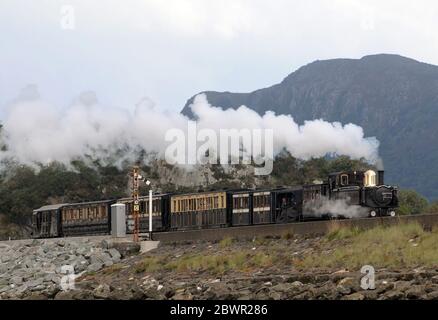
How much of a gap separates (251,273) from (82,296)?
6314 mm

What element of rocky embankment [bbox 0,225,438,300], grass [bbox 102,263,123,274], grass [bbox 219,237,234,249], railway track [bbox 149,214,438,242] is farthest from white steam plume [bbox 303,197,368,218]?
grass [bbox 102,263,123,274]

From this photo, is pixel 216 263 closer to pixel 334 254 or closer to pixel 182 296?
pixel 334 254

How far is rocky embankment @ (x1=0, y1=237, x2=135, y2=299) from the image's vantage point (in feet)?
129

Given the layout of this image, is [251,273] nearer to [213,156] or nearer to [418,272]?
[418,272]

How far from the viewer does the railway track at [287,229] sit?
32591 millimetres

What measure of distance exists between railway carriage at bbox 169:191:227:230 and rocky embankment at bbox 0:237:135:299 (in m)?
4.98

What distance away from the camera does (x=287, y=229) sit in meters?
38.6

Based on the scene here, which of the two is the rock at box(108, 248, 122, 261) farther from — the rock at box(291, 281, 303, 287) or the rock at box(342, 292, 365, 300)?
the rock at box(342, 292, 365, 300)

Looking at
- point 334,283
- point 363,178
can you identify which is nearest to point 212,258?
point 363,178

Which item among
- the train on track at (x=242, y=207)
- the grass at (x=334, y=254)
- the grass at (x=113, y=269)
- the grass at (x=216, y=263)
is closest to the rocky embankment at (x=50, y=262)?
the grass at (x=113, y=269)

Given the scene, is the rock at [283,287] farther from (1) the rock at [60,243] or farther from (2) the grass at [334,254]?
(1) the rock at [60,243]

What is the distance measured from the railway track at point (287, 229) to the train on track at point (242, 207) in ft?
11.9

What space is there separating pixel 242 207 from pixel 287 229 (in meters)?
10.2

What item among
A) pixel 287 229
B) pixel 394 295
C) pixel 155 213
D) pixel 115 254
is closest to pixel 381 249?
pixel 394 295
